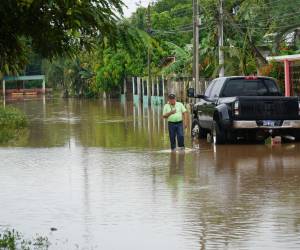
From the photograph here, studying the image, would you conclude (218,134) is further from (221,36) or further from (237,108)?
(221,36)

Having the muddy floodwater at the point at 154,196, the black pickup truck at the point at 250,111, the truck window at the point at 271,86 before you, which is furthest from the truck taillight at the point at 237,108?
the truck window at the point at 271,86

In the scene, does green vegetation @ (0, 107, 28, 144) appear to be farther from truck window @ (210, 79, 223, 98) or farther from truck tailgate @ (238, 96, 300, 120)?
truck tailgate @ (238, 96, 300, 120)

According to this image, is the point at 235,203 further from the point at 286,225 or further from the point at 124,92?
the point at 124,92

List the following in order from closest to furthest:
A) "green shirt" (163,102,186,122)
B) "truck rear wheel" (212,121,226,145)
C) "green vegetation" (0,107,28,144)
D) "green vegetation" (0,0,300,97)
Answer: "green vegetation" (0,0,300,97) < "green shirt" (163,102,186,122) < "truck rear wheel" (212,121,226,145) < "green vegetation" (0,107,28,144)

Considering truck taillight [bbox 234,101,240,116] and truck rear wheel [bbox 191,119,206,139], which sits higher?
truck taillight [bbox 234,101,240,116]

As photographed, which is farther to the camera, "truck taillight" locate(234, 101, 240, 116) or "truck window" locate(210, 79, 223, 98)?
"truck window" locate(210, 79, 223, 98)

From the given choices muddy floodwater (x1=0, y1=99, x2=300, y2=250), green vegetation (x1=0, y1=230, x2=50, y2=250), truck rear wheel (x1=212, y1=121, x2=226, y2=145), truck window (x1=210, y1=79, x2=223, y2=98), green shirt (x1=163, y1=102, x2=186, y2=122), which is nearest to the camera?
green vegetation (x1=0, y1=230, x2=50, y2=250)

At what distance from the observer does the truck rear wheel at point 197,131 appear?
985 inches

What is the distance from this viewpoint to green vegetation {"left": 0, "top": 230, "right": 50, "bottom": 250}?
8.48 meters

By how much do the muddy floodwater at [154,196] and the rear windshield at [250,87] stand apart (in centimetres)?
163

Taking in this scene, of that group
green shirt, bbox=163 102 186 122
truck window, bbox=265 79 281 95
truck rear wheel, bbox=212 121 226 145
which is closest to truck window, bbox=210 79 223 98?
truck rear wheel, bbox=212 121 226 145

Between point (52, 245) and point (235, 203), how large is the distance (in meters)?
3.62

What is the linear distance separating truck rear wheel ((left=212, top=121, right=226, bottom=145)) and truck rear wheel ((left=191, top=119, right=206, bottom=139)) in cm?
260

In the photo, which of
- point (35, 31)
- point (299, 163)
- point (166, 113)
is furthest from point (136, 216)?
point (166, 113)
